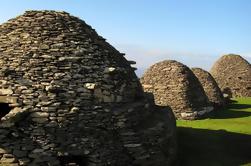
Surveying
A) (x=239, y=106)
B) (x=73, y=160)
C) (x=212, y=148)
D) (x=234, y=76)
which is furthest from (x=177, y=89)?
(x=234, y=76)

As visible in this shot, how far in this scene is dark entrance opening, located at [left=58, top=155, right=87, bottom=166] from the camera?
13.5 metres

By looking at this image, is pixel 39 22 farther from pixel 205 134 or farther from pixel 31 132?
pixel 205 134

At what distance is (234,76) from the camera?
41.2 m

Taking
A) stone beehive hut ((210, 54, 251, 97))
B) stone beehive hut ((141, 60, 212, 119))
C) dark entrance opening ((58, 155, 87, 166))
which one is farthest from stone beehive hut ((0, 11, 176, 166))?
stone beehive hut ((210, 54, 251, 97))

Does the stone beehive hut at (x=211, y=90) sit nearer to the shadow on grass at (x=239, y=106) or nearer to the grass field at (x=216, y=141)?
the shadow on grass at (x=239, y=106)

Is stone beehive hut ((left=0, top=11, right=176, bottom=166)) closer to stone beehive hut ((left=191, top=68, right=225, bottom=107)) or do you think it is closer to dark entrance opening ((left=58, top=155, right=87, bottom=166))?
dark entrance opening ((left=58, top=155, right=87, bottom=166))

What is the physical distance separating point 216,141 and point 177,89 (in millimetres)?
7484

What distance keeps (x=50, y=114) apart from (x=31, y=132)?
80 centimetres

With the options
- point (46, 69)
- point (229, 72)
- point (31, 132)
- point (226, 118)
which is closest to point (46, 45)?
point (46, 69)

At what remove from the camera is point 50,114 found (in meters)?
13.6

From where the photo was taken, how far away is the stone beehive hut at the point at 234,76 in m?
40.7

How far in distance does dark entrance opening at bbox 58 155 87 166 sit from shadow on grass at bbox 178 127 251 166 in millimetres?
4842

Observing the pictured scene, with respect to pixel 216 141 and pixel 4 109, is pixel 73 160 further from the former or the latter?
pixel 216 141

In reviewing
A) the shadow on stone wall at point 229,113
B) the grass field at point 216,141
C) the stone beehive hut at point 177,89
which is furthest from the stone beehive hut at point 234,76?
the grass field at point 216,141
